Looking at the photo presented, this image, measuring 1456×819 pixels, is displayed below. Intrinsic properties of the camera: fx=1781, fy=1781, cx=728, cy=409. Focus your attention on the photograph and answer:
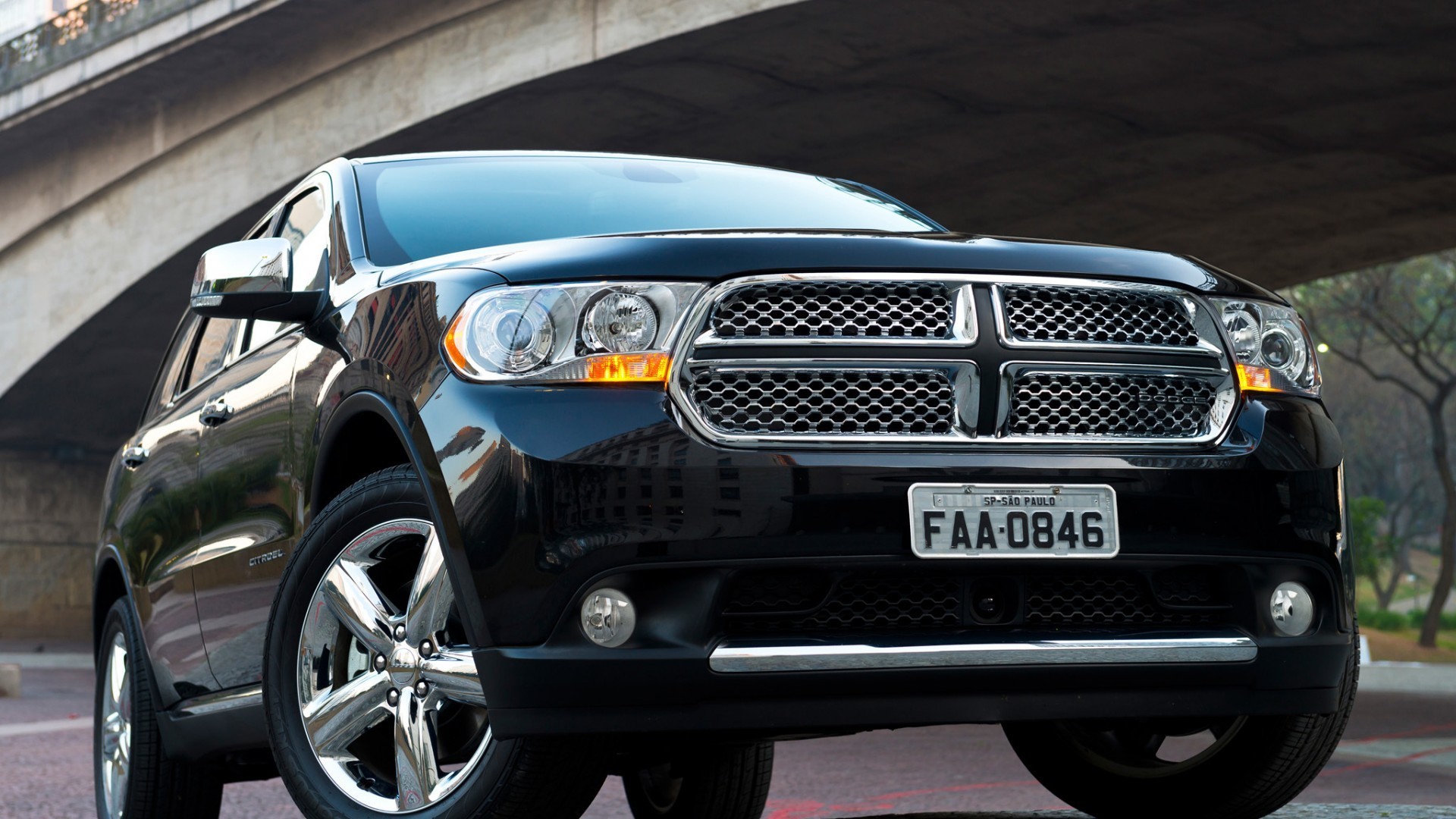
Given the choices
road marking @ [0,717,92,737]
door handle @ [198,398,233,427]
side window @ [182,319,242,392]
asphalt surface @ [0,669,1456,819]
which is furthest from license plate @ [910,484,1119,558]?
road marking @ [0,717,92,737]

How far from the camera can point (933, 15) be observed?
1709 centimetres

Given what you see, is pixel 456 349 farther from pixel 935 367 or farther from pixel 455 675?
pixel 935 367

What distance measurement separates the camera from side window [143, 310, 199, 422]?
18.4 feet

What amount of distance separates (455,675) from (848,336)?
3.12 ft

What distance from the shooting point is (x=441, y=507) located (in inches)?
126

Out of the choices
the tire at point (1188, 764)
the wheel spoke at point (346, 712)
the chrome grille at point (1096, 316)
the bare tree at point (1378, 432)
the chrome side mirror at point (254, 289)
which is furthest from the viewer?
the bare tree at point (1378, 432)

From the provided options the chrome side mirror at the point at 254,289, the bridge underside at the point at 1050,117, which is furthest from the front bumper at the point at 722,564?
the bridge underside at the point at 1050,117

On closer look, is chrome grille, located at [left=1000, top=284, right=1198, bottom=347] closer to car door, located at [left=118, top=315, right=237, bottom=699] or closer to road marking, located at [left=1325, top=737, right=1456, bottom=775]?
→ car door, located at [left=118, top=315, right=237, bottom=699]

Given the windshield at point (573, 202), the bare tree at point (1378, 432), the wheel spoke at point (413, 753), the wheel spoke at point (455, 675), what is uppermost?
the windshield at point (573, 202)

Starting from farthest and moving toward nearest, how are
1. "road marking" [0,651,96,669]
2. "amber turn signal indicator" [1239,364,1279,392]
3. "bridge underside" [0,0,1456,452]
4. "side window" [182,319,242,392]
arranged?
"road marking" [0,651,96,669], "bridge underside" [0,0,1456,452], "side window" [182,319,242,392], "amber turn signal indicator" [1239,364,1279,392]

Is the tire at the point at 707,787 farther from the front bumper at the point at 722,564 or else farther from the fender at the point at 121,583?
the front bumper at the point at 722,564

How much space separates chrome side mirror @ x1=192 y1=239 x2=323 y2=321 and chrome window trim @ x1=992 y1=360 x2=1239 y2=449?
1657 mm

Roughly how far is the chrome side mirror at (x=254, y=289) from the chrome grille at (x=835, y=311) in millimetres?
1278

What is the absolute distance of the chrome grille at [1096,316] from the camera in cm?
334
